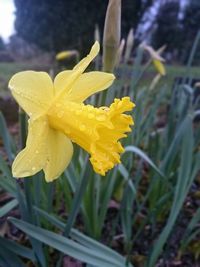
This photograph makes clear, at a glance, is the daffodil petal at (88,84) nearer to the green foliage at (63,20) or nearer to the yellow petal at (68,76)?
the yellow petal at (68,76)

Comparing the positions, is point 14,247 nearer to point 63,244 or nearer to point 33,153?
point 63,244

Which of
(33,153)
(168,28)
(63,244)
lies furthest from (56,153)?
(168,28)

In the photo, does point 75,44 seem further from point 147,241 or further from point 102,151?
point 102,151

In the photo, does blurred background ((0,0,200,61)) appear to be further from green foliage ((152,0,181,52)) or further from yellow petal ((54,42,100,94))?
yellow petal ((54,42,100,94))

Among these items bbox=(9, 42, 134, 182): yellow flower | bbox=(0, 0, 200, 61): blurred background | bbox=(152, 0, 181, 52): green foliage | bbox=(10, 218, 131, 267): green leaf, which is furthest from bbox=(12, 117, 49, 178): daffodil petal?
bbox=(152, 0, 181, 52): green foliage

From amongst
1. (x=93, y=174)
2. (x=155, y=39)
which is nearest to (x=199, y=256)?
(x=93, y=174)

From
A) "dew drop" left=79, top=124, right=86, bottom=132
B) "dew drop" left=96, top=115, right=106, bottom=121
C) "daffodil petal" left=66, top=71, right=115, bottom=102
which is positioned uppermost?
"daffodil petal" left=66, top=71, right=115, bottom=102
